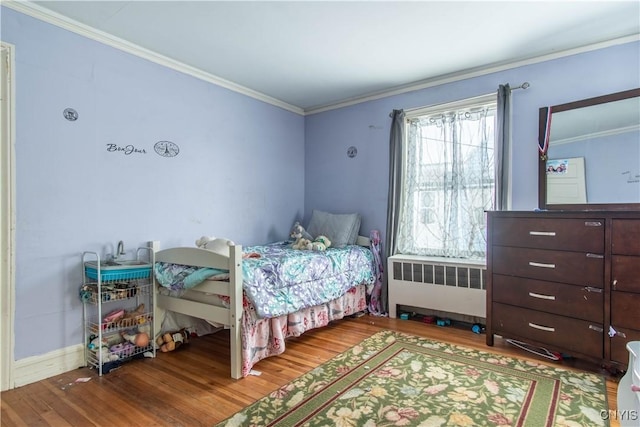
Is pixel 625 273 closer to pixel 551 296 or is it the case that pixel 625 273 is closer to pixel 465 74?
pixel 551 296

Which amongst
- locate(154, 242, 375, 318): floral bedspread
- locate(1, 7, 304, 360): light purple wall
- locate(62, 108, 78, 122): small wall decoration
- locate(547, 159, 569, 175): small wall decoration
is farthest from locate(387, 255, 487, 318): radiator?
locate(62, 108, 78, 122): small wall decoration

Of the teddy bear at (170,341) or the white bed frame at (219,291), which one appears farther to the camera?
the teddy bear at (170,341)

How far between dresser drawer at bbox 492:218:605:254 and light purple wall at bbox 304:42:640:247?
0.54 m

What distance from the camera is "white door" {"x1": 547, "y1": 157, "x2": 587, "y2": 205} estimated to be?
2.64 meters

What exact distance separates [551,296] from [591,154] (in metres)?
1.13

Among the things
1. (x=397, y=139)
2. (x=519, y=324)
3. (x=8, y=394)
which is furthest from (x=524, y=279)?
(x=8, y=394)

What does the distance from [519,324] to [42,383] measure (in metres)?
3.18

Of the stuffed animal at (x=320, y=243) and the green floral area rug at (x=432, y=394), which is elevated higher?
the stuffed animal at (x=320, y=243)

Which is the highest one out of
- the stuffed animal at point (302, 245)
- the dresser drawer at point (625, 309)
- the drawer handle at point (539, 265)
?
the stuffed animal at point (302, 245)

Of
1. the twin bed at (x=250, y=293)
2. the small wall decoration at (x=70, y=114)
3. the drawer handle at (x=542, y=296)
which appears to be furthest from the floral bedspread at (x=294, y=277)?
the drawer handle at (x=542, y=296)

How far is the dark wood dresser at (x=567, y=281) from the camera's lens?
211 centimetres

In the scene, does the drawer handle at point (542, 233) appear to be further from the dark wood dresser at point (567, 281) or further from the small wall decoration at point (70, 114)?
the small wall decoration at point (70, 114)

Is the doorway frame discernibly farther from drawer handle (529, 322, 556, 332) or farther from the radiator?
drawer handle (529, 322, 556, 332)

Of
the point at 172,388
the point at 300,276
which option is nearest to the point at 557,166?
the point at 300,276
